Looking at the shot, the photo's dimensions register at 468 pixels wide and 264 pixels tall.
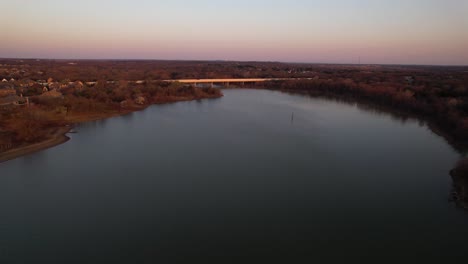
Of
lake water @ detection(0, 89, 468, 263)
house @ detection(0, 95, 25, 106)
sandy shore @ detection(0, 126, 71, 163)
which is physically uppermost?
house @ detection(0, 95, 25, 106)

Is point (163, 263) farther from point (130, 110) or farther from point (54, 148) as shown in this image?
point (130, 110)

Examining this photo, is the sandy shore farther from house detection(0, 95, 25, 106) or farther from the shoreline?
house detection(0, 95, 25, 106)

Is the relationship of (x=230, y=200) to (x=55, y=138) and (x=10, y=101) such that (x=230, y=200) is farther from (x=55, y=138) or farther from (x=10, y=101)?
(x=10, y=101)

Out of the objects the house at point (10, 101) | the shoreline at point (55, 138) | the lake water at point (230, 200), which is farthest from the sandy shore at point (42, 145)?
the house at point (10, 101)

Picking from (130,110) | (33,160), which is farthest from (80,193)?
(130,110)

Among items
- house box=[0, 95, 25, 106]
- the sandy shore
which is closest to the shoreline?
the sandy shore

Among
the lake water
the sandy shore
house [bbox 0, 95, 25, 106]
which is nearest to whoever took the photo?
the lake water

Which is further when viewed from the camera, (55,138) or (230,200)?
(55,138)

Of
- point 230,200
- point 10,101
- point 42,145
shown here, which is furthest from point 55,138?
point 230,200
